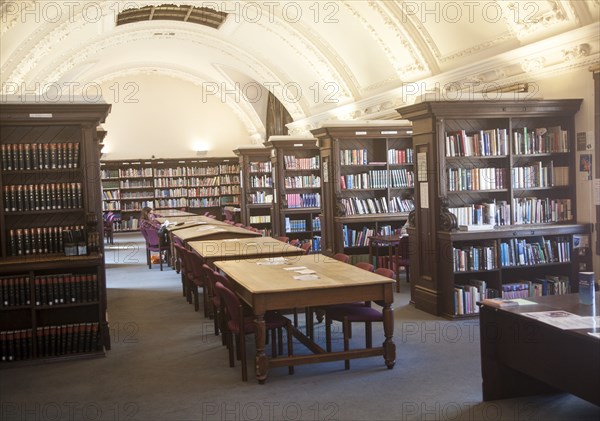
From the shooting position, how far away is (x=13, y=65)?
515 inches

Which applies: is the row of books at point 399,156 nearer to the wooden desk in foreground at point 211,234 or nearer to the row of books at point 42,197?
the wooden desk in foreground at point 211,234

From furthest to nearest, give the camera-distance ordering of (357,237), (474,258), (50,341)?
(357,237) < (474,258) < (50,341)

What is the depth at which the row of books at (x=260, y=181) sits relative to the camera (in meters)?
14.8

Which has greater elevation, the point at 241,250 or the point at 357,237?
the point at 241,250

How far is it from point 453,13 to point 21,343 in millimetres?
A: 7748

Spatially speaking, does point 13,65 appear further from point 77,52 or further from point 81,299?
point 81,299

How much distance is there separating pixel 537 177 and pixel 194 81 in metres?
16.4

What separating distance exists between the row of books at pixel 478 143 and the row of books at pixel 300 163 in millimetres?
5367

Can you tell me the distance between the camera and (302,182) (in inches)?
507

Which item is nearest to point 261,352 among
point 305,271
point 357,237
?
point 305,271

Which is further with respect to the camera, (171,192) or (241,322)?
(171,192)

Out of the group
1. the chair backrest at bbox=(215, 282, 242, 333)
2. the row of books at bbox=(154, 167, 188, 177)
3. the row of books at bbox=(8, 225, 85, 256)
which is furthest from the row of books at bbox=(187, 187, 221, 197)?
the chair backrest at bbox=(215, 282, 242, 333)

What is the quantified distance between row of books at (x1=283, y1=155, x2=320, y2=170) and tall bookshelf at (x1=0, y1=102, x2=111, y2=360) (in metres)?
6.43

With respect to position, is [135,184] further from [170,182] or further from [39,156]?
[39,156]
